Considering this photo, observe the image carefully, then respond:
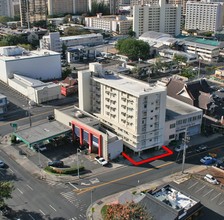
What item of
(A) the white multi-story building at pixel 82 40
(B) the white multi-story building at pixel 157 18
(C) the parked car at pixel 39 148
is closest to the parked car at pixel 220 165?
(C) the parked car at pixel 39 148

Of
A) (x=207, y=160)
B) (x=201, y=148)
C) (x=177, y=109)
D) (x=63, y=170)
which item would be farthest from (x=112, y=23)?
(x=63, y=170)

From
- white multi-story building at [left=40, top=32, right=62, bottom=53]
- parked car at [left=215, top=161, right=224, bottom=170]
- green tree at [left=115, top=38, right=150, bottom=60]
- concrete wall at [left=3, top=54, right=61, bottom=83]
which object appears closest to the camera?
parked car at [left=215, top=161, right=224, bottom=170]

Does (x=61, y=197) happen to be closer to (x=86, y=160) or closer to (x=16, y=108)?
(x=86, y=160)

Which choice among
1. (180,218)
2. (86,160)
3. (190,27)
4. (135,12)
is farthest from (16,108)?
(190,27)

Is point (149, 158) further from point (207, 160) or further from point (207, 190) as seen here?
point (207, 190)

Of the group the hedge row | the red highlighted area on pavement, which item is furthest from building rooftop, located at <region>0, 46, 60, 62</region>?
the red highlighted area on pavement

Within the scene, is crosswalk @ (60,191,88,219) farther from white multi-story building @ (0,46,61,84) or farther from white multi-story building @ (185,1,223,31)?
white multi-story building @ (185,1,223,31)
